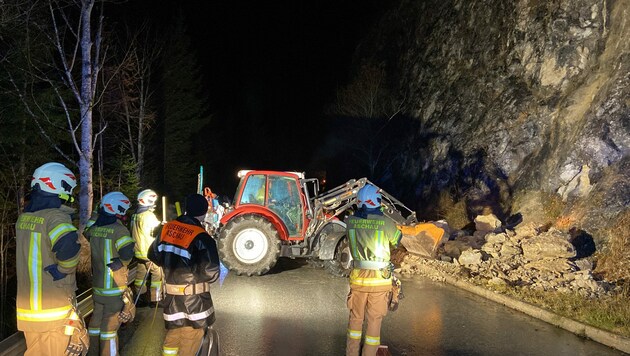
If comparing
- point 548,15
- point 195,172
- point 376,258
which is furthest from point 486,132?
point 195,172

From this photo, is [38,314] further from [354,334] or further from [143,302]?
[143,302]

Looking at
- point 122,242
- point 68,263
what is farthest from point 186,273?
point 122,242

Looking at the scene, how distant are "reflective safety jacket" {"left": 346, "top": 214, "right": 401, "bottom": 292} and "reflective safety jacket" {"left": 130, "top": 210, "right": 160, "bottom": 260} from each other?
3.24 m

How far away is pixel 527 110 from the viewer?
60.9 ft

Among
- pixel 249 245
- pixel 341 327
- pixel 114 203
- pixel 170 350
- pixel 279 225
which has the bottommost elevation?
pixel 341 327

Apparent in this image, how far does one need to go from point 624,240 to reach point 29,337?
11.2m

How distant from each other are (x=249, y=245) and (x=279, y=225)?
83cm

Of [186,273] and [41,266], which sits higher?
[41,266]

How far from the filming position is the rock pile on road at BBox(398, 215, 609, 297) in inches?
368

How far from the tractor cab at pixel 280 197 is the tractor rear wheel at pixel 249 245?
0.50 meters

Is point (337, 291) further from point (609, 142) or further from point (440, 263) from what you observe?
point (609, 142)

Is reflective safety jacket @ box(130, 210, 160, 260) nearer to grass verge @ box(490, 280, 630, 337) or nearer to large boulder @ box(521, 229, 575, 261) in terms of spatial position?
grass verge @ box(490, 280, 630, 337)

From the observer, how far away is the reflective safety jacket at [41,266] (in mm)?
3775

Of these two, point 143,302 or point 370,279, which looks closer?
point 370,279
